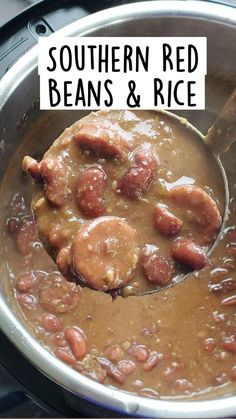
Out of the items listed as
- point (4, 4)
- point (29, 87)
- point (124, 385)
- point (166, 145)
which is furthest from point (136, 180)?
point (4, 4)

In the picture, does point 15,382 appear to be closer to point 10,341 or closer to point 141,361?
point 10,341

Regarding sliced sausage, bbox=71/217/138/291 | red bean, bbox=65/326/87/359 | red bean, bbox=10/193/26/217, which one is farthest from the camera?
red bean, bbox=10/193/26/217

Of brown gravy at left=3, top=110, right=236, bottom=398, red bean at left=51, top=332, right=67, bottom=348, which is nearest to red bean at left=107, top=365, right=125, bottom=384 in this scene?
brown gravy at left=3, top=110, right=236, bottom=398

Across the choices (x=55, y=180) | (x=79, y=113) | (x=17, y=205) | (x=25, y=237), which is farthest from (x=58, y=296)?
(x=79, y=113)

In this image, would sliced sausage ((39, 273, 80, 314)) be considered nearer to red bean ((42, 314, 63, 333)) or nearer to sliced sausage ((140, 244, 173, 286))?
red bean ((42, 314, 63, 333))

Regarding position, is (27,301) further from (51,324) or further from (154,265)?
(154,265)
